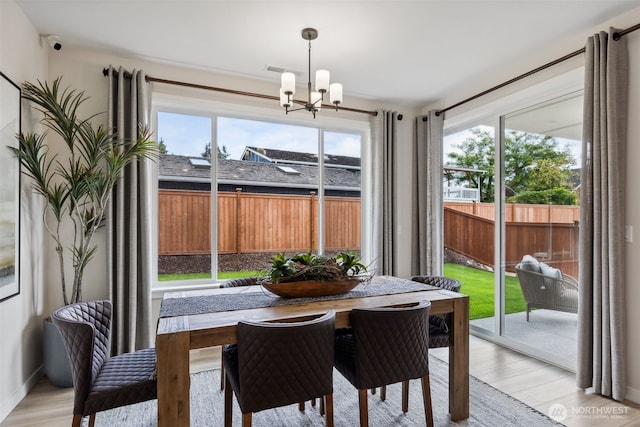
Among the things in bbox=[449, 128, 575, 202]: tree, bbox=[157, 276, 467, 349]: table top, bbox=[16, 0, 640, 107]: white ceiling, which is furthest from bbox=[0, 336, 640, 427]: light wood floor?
bbox=[16, 0, 640, 107]: white ceiling

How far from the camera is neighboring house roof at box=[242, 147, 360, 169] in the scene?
3832 mm

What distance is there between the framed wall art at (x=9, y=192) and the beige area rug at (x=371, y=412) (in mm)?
1049

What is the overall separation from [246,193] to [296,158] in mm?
713

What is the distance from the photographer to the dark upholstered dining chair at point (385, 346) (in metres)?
1.81

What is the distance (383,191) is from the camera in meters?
4.02

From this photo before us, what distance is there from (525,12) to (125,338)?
3.91 metres

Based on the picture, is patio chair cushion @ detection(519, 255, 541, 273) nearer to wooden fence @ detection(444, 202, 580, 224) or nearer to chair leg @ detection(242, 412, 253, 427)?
wooden fence @ detection(444, 202, 580, 224)

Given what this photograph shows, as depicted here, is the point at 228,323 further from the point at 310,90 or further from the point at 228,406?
the point at 310,90

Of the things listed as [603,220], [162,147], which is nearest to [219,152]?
[162,147]

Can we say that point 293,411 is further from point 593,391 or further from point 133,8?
point 133,8

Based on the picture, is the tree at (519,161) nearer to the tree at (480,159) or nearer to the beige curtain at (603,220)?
the tree at (480,159)

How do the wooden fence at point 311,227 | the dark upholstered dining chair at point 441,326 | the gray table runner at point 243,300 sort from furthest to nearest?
the wooden fence at point 311,227 < the dark upholstered dining chair at point 441,326 < the gray table runner at point 243,300

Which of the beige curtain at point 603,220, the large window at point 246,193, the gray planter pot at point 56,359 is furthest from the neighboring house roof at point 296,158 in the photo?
the beige curtain at point 603,220

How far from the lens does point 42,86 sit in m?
2.58
